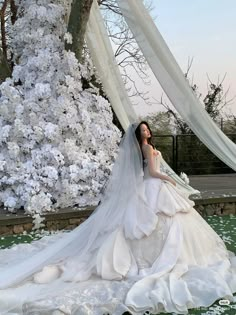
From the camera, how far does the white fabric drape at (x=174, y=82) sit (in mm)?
4926

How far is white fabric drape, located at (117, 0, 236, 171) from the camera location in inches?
194

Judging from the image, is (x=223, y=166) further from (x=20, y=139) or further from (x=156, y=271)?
(x=156, y=271)

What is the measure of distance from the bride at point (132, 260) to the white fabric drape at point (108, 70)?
1260 mm

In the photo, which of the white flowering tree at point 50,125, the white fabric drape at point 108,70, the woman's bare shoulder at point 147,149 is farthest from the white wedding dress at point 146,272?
the white flowering tree at point 50,125

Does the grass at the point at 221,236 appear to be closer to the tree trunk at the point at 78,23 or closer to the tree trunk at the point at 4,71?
the tree trunk at the point at 78,23

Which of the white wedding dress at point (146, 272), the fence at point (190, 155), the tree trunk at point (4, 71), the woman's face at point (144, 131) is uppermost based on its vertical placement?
the tree trunk at point (4, 71)

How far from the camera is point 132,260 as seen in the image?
4016mm

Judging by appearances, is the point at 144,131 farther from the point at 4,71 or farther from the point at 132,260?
the point at 4,71

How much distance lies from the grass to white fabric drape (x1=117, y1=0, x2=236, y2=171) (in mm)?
1206

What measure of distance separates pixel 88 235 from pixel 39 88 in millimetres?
3571

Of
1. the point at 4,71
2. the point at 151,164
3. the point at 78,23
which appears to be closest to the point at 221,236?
the point at 151,164

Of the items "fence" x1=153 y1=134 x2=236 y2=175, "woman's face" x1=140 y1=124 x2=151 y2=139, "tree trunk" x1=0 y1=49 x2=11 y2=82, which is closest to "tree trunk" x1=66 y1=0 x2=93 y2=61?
"tree trunk" x1=0 y1=49 x2=11 y2=82

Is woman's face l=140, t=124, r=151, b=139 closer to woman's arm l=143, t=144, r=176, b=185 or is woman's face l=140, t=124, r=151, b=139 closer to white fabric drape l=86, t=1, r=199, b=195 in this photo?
woman's arm l=143, t=144, r=176, b=185

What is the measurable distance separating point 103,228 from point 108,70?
234 cm
